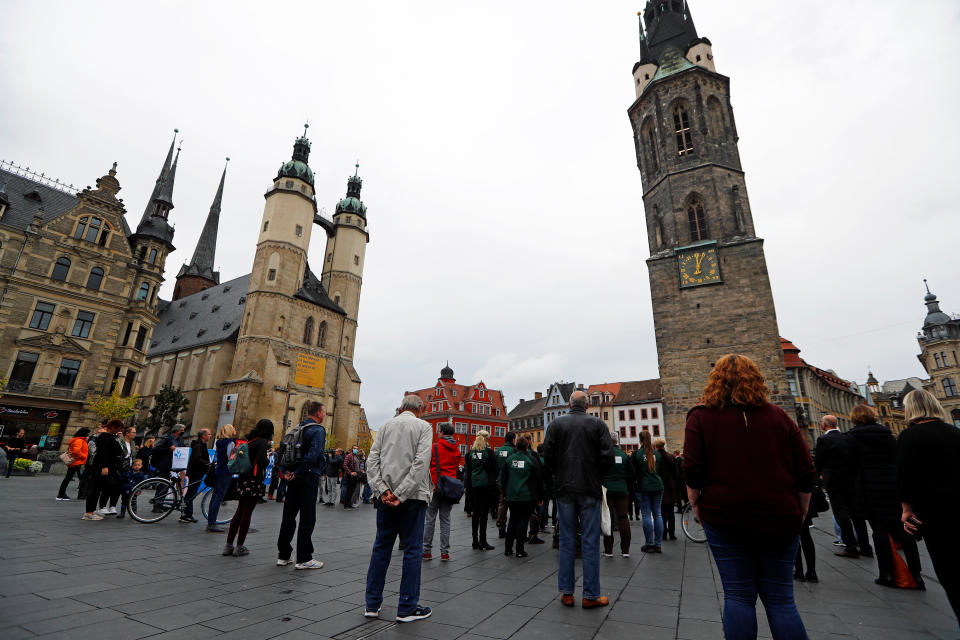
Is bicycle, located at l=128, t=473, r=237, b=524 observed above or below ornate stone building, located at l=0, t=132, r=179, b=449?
below

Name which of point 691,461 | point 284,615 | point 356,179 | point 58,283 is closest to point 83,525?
point 284,615

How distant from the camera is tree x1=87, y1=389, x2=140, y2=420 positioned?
28.1 metres

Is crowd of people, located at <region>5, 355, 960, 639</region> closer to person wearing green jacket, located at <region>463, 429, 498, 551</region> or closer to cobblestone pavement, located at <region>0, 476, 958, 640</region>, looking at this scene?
person wearing green jacket, located at <region>463, 429, 498, 551</region>

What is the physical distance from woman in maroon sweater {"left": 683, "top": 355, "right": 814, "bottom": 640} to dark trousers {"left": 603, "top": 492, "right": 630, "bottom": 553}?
452cm

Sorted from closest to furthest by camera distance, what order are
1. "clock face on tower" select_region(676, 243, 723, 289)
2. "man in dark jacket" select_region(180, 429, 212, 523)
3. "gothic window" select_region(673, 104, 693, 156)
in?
"man in dark jacket" select_region(180, 429, 212, 523) → "clock face on tower" select_region(676, 243, 723, 289) → "gothic window" select_region(673, 104, 693, 156)

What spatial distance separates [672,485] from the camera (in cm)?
841

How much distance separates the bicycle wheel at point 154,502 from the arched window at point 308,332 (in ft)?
110

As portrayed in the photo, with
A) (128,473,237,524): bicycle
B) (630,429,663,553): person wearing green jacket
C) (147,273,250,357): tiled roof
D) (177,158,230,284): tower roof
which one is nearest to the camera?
(630,429,663,553): person wearing green jacket

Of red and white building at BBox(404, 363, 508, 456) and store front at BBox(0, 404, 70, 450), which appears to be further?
red and white building at BBox(404, 363, 508, 456)

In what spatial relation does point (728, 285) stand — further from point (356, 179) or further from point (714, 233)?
point (356, 179)

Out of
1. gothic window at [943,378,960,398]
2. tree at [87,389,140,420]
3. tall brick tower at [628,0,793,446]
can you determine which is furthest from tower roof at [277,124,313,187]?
gothic window at [943,378,960,398]

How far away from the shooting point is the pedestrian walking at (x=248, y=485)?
20.1 ft

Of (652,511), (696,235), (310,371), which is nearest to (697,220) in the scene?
(696,235)

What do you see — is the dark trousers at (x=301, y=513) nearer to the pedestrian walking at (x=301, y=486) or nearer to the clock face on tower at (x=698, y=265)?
the pedestrian walking at (x=301, y=486)
